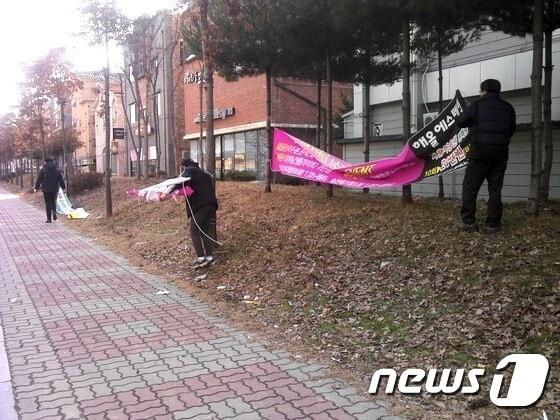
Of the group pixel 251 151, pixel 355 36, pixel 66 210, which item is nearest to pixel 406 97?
pixel 355 36

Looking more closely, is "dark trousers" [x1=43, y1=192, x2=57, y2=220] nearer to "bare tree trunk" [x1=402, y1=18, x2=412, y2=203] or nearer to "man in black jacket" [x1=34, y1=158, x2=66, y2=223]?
"man in black jacket" [x1=34, y1=158, x2=66, y2=223]

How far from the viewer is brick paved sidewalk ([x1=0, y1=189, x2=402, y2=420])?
425 cm

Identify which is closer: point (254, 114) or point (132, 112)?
point (254, 114)

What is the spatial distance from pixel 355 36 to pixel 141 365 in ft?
27.5

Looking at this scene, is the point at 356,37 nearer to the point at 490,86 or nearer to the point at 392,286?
the point at 490,86

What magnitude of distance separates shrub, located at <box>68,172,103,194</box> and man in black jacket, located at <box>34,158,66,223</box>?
790 centimetres

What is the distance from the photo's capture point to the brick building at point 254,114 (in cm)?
2459

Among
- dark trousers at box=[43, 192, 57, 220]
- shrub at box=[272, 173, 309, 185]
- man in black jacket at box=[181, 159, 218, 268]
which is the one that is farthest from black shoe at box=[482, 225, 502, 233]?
dark trousers at box=[43, 192, 57, 220]

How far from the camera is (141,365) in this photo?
5191mm

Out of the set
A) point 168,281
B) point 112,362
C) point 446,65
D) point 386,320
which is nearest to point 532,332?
point 386,320

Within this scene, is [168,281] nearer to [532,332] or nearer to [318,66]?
[532,332]

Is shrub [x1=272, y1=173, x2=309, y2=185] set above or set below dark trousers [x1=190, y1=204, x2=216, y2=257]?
above

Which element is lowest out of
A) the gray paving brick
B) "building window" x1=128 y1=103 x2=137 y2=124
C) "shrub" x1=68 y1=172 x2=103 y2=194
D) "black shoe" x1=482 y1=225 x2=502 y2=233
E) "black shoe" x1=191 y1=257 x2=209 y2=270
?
the gray paving brick

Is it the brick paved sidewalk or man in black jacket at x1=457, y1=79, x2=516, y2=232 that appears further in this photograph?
man in black jacket at x1=457, y1=79, x2=516, y2=232
